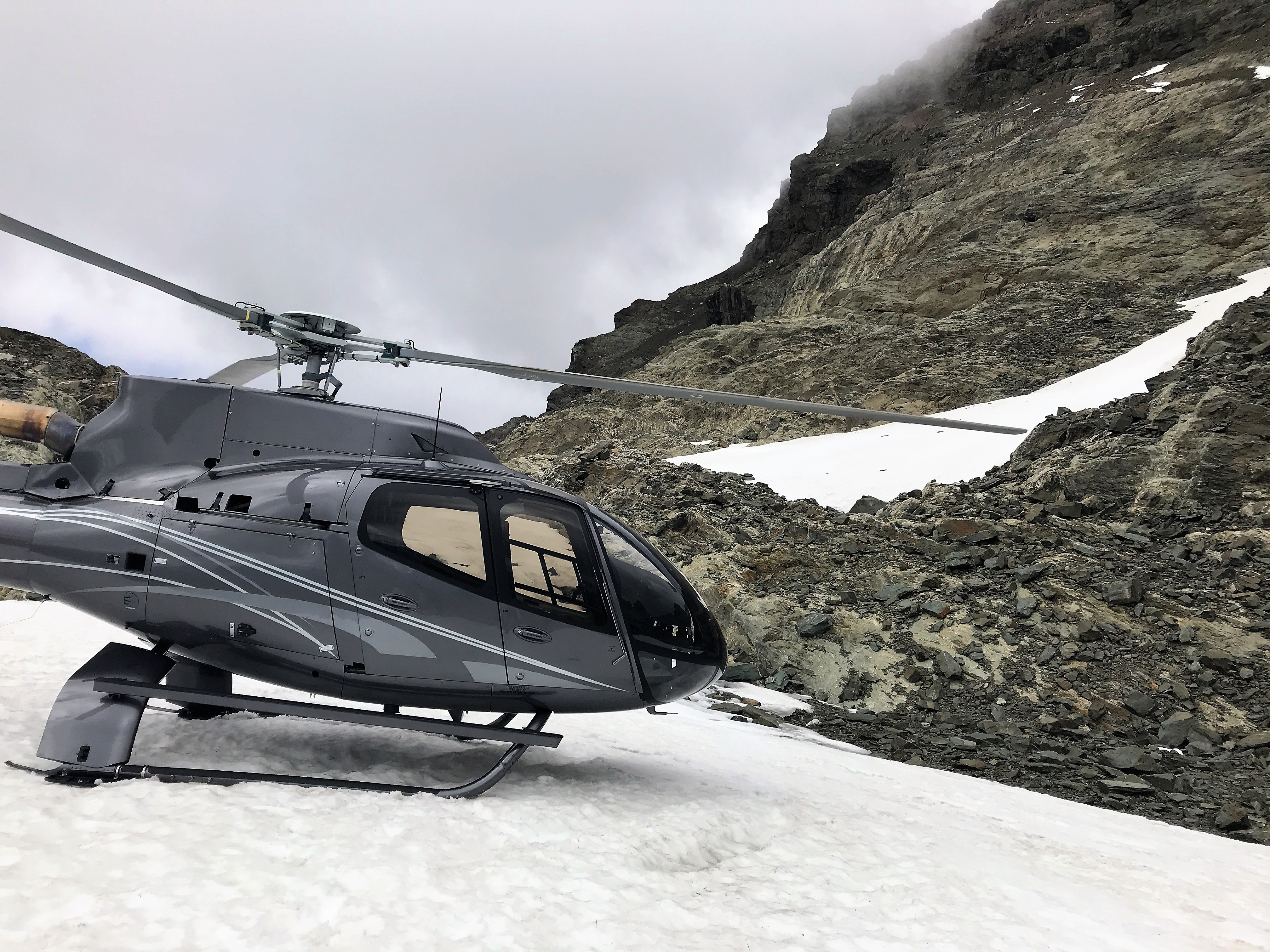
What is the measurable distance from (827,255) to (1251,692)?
4410 centimetres

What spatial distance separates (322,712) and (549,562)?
5.50ft

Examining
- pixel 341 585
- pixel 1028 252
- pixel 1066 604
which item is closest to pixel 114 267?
pixel 341 585

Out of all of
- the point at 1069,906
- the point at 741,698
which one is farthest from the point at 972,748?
the point at 1069,906

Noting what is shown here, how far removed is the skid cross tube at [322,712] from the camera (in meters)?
4.41

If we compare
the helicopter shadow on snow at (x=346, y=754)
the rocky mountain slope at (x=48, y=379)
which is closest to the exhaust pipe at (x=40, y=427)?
the helicopter shadow on snow at (x=346, y=754)

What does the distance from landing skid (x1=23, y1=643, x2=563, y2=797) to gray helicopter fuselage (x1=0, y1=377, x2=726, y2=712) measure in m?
0.17

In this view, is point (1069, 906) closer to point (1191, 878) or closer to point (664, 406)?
point (1191, 878)

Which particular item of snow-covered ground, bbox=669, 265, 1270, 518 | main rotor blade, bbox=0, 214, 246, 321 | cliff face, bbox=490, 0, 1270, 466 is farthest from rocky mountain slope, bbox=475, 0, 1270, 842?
main rotor blade, bbox=0, 214, 246, 321

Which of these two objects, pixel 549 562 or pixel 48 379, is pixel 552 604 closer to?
pixel 549 562

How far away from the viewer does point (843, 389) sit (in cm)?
3288

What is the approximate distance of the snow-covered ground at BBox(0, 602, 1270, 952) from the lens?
9.84ft

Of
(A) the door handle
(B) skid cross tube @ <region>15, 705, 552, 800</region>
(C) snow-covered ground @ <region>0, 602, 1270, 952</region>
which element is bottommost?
(C) snow-covered ground @ <region>0, 602, 1270, 952</region>

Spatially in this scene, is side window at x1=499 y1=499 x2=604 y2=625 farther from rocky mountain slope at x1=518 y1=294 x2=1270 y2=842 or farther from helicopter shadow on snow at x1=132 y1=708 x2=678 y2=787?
rocky mountain slope at x1=518 y1=294 x2=1270 y2=842

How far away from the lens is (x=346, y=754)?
5246 millimetres
